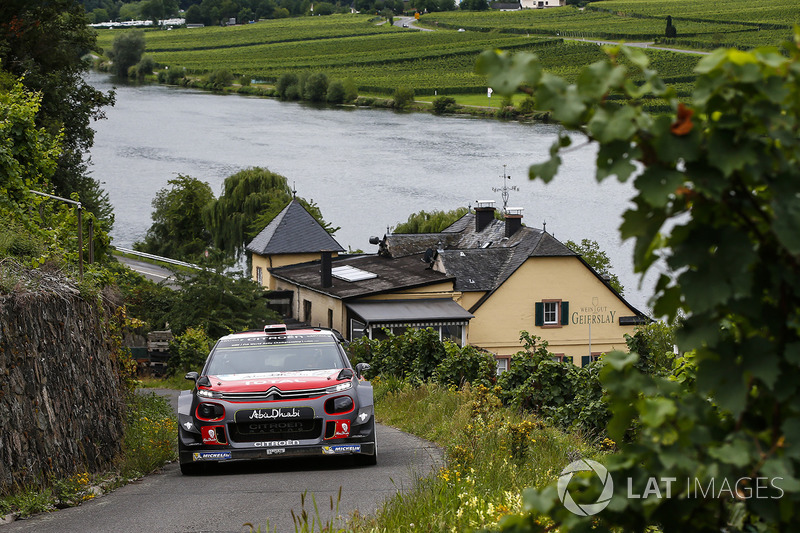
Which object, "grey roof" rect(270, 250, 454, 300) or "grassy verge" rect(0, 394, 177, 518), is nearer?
"grassy verge" rect(0, 394, 177, 518)

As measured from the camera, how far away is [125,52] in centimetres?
15638

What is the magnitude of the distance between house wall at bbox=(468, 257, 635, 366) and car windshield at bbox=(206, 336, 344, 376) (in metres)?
36.4

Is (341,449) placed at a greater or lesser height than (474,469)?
lesser

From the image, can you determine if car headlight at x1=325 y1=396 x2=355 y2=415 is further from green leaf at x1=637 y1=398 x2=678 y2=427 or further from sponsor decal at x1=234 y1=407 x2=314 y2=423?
green leaf at x1=637 y1=398 x2=678 y2=427

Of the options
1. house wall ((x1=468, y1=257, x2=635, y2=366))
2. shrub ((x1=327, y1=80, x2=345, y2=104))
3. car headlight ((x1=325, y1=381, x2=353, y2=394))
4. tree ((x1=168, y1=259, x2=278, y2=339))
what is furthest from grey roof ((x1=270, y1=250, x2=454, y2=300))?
shrub ((x1=327, y1=80, x2=345, y2=104))

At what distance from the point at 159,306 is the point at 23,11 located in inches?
470

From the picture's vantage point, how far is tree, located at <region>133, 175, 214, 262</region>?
7456 centimetres

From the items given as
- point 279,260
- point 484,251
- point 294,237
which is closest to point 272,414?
point 484,251

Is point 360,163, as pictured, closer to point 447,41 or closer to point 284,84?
point 284,84

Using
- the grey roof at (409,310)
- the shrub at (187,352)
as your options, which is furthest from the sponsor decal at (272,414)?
the grey roof at (409,310)

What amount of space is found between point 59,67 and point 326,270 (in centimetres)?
1647

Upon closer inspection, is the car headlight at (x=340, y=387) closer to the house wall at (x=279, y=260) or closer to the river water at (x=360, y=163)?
the house wall at (x=279, y=260)

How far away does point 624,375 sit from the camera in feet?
7.64

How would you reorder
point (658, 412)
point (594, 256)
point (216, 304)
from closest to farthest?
point (658, 412) < point (216, 304) < point (594, 256)
